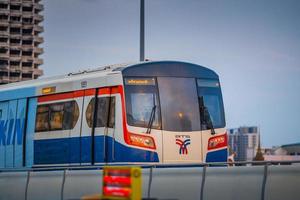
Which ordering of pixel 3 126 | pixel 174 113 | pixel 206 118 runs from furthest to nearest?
1. pixel 3 126
2. pixel 206 118
3. pixel 174 113

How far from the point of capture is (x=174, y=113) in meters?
25.4

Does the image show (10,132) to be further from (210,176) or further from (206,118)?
(210,176)

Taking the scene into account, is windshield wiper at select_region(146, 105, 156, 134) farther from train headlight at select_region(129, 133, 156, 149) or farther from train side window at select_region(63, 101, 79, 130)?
train side window at select_region(63, 101, 79, 130)

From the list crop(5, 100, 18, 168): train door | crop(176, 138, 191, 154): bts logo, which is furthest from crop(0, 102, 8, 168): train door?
crop(176, 138, 191, 154): bts logo

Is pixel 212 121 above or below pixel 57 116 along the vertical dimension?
below

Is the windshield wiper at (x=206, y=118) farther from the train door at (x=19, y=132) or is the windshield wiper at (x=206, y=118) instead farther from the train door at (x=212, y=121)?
the train door at (x=19, y=132)

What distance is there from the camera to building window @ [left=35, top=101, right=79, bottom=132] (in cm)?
2650

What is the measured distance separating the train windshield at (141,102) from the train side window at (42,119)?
3927 millimetres

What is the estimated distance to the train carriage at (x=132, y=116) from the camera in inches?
973

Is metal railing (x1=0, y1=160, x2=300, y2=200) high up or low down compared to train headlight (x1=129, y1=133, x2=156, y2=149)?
down

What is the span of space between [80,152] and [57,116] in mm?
1710

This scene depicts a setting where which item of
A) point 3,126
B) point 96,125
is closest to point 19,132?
point 3,126

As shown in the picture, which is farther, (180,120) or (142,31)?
(142,31)

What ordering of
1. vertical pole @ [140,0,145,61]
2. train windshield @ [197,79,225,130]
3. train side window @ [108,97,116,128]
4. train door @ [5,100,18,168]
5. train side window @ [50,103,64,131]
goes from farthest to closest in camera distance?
1. vertical pole @ [140,0,145,61]
2. train door @ [5,100,18,168]
3. train side window @ [50,103,64,131]
4. train windshield @ [197,79,225,130]
5. train side window @ [108,97,116,128]
